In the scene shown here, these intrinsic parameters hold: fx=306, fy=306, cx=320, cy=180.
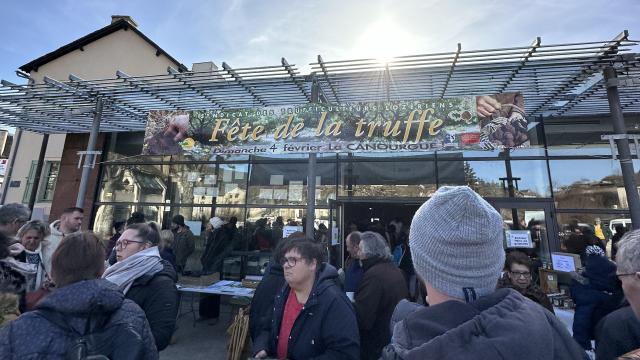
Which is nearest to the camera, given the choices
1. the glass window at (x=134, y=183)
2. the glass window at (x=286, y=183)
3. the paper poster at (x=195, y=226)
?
the glass window at (x=286, y=183)

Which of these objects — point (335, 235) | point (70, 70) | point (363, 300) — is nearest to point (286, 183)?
point (335, 235)

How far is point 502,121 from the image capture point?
5.38 meters

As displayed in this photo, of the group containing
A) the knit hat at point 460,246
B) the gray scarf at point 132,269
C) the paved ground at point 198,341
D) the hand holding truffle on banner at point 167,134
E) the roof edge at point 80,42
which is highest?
the roof edge at point 80,42

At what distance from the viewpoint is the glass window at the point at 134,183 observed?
361 inches

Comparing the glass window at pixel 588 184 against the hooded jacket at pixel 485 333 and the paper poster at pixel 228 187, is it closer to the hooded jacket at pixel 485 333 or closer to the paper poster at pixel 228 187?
the hooded jacket at pixel 485 333

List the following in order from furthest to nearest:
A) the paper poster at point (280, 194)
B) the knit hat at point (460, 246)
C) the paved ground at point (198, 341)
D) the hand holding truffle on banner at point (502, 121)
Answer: the paper poster at point (280, 194)
the hand holding truffle on banner at point (502, 121)
the paved ground at point (198, 341)
the knit hat at point (460, 246)

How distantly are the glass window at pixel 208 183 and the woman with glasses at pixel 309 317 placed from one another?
621cm

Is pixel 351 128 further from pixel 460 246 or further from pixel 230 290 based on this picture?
pixel 460 246

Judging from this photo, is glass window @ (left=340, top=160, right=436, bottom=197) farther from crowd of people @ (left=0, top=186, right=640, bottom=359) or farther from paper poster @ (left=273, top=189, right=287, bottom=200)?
crowd of people @ (left=0, top=186, right=640, bottom=359)

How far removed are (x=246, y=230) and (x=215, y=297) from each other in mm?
2069

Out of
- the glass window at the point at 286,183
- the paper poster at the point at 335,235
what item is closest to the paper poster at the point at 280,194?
the glass window at the point at 286,183

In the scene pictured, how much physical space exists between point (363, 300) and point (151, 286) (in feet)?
6.06

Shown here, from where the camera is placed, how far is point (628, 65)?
5109 millimetres

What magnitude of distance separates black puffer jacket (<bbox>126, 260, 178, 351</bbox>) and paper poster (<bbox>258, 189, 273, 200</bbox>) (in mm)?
5975
